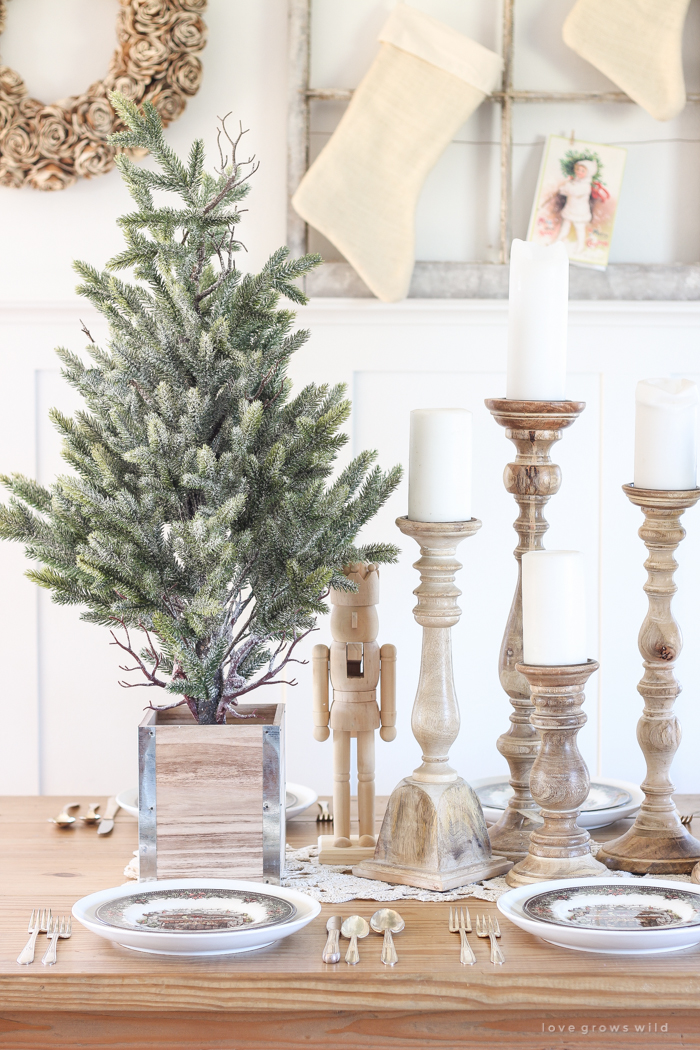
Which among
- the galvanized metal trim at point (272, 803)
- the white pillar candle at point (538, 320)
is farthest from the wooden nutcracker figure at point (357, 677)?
the white pillar candle at point (538, 320)

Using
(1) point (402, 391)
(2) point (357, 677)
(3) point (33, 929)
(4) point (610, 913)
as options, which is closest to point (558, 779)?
(4) point (610, 913)

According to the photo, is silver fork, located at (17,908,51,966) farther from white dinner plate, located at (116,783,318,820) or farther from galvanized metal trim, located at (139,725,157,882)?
white dinner plate, located at (116,783,318,820)

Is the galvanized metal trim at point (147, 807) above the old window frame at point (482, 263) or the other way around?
the other way around

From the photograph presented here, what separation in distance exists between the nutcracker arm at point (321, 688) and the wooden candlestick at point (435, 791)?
0.11 meters

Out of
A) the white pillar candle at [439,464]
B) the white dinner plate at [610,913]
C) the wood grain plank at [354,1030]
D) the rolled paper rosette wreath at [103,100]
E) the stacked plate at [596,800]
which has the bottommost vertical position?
the wood grain plank at [354,1030]

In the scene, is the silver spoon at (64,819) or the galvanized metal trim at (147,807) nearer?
the galvanized metal trim at (147,807)

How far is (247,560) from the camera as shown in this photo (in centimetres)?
93

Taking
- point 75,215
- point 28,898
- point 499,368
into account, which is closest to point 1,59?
point 75,215

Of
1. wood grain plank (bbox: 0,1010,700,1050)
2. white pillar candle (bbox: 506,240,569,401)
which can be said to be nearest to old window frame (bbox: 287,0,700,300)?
white pillar candle (bbox: 506,240,569,401)

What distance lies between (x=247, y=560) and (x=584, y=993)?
0.43m

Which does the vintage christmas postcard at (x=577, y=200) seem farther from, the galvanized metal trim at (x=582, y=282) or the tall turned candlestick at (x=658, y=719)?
the tall turned candlestick at (x=658, y=719)

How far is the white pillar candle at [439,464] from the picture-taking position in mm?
937

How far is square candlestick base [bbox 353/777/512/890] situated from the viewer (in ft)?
3.08

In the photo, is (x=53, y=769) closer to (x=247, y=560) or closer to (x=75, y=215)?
(x=75, y=215)
